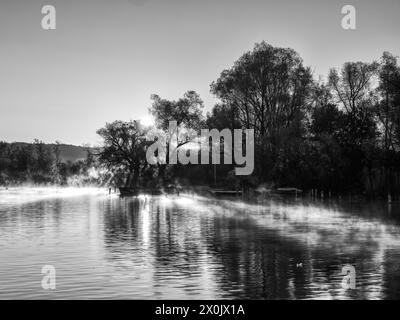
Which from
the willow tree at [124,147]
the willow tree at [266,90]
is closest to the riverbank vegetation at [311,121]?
the willow tree at [266,90]

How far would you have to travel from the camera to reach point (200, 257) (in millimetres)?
27922

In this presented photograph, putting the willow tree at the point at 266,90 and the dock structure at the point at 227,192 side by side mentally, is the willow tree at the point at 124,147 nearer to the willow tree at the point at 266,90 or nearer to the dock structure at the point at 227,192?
the dock structure at the point at 227,192

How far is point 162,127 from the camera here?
385 ft

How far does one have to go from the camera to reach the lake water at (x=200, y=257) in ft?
67.1

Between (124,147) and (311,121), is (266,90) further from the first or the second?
(124,147)

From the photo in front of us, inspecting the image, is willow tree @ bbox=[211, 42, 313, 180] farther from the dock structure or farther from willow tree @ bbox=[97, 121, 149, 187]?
willow tree @ bbox=[97, 121, 149, 187]

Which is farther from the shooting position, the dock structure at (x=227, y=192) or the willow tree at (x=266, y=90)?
the dock structure at (x=227, y=192)

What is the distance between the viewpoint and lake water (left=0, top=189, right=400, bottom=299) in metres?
20.4

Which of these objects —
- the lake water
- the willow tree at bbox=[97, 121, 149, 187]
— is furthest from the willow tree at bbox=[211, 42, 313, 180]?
the lake water

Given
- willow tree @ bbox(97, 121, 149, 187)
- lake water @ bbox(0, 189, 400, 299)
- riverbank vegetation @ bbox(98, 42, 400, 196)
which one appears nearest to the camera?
lake water @ bbox(0, 189, 400, 299)

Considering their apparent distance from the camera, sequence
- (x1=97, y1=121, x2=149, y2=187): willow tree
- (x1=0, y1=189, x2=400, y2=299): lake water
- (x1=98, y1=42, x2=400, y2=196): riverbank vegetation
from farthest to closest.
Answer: (x1=97, y1=121, x2=149, y2=187): willow tree, (x1=98, y1=42, x2=400, y2=196): riverbank vegetation, (x1=0, y1=189, x2=400, y2=299): lake water
